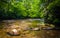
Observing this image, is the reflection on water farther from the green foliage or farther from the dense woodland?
the green foliage

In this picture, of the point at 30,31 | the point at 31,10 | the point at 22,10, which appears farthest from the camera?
the point at 31,10

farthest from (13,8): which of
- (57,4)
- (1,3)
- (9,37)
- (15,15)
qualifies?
(9,37)

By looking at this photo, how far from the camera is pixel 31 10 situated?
35250 millimetres

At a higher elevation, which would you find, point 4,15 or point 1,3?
point 1,3

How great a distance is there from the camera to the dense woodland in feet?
67.4

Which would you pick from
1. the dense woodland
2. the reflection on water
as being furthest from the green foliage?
the reflection on water

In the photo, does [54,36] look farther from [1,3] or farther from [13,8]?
[13,8]

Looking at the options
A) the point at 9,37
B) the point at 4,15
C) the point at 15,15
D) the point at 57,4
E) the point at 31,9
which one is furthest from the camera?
the point at 31,9

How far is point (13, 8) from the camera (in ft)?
104

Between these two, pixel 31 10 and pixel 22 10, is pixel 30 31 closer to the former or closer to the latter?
pixel 22 10

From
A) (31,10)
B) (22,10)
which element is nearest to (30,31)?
(22,10)

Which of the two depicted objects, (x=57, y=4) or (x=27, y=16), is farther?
(x=27, y=16)

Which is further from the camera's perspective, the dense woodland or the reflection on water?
the dense woodland

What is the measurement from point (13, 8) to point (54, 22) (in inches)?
512
